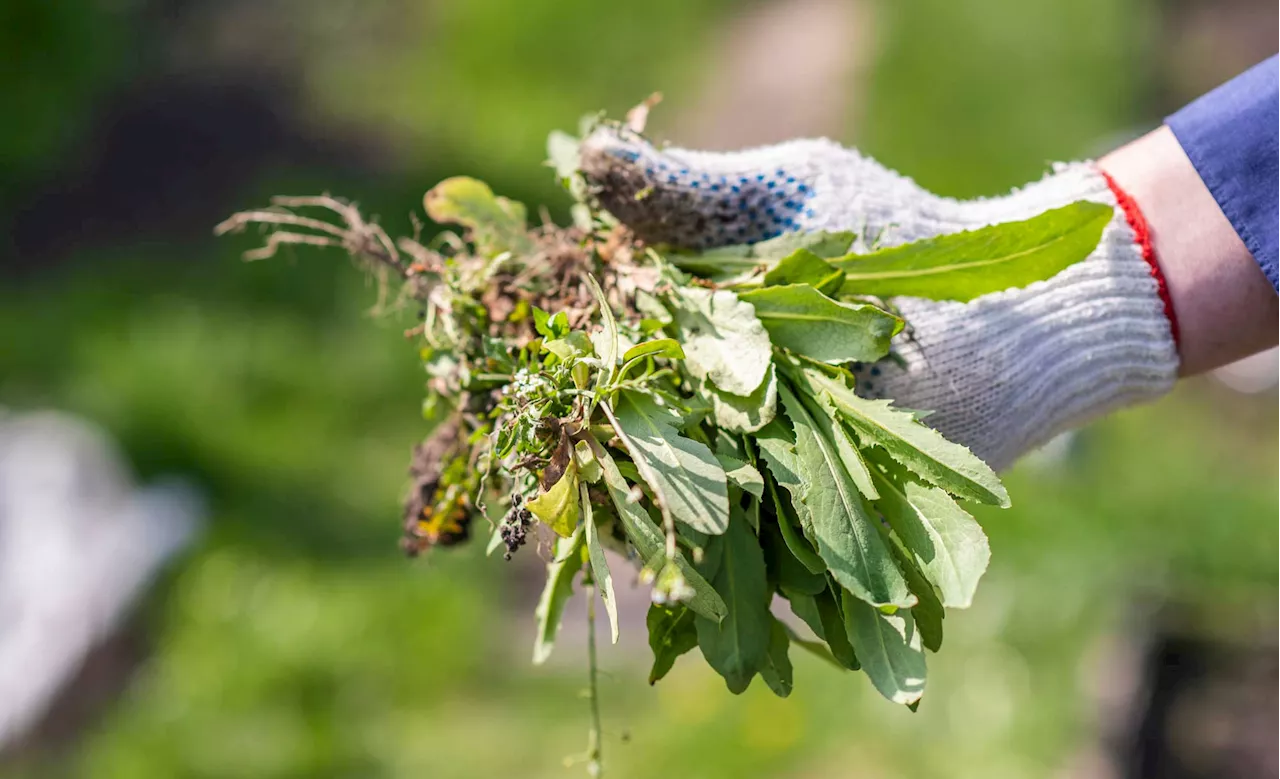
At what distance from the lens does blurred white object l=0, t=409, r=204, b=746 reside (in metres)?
5.07

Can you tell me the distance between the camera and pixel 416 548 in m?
2.21

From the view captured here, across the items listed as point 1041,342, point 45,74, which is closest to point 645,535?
point 1041,342

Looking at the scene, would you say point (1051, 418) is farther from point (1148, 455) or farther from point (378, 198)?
point (378, 198)

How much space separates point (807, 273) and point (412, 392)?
15.0 ft

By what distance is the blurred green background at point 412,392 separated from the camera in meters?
4.15

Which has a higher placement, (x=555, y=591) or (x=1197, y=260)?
(x=1197, y=260)

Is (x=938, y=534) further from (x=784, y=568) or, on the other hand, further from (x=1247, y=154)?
(x=1247, y=154)

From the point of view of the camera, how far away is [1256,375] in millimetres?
5457

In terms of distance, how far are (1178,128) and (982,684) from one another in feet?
7.96

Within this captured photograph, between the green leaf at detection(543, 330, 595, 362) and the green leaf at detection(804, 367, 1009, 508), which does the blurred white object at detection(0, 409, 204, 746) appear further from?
the green leaf at detection(804, 367, 1009, 508)

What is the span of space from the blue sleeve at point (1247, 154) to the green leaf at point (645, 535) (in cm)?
110

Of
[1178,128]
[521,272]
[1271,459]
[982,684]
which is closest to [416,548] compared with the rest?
[521,272]

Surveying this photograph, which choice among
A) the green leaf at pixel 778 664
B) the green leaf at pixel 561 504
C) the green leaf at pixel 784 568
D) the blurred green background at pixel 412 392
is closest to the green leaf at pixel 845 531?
the green leaf at pixel 784 568

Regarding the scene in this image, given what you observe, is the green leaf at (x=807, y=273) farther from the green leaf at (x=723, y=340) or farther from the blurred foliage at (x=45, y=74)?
the blurred foliage at (x=45, y=74)
